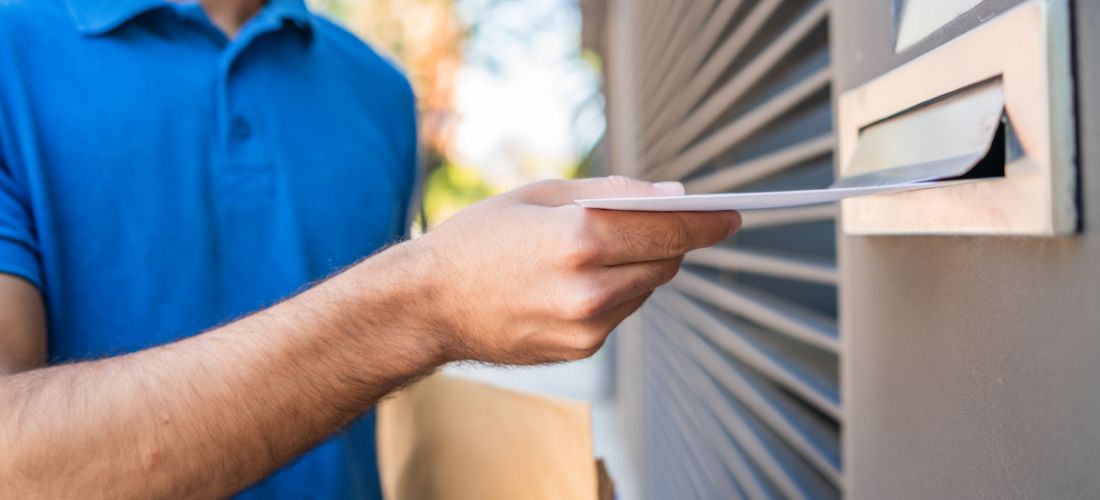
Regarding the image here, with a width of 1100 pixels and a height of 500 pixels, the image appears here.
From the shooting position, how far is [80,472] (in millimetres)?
930

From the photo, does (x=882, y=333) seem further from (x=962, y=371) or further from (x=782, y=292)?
(x=782, y=292)

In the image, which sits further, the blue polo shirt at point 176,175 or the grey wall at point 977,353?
the blue polo shirt at point 176,175

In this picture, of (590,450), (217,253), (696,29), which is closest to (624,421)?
(696,29)

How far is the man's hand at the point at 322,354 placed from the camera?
0.86 metres

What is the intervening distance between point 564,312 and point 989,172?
0.41 metres

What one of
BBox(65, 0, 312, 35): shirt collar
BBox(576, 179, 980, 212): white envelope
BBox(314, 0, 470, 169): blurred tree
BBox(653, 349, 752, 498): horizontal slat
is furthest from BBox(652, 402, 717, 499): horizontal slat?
BBox(314, 0, 470, 169): blurred tree

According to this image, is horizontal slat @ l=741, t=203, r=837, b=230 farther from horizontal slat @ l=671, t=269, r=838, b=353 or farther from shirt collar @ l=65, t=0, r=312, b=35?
shirt collar @ l=65, t=0, r=312, b=35

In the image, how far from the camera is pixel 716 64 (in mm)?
1812

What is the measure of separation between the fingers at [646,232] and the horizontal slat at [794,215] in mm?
437

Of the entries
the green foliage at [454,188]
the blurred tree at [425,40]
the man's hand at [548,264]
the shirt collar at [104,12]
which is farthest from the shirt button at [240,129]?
the green foliage at [454,188]

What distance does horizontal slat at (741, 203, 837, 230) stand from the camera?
1.25m

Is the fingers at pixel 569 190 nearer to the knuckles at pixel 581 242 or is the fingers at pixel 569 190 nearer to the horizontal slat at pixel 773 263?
the knuckles at pixel 581 242

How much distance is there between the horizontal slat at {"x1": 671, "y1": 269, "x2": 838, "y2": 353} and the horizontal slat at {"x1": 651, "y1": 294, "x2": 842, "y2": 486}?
0.12 meters

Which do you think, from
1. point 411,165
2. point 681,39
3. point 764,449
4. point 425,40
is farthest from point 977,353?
point 425,40
